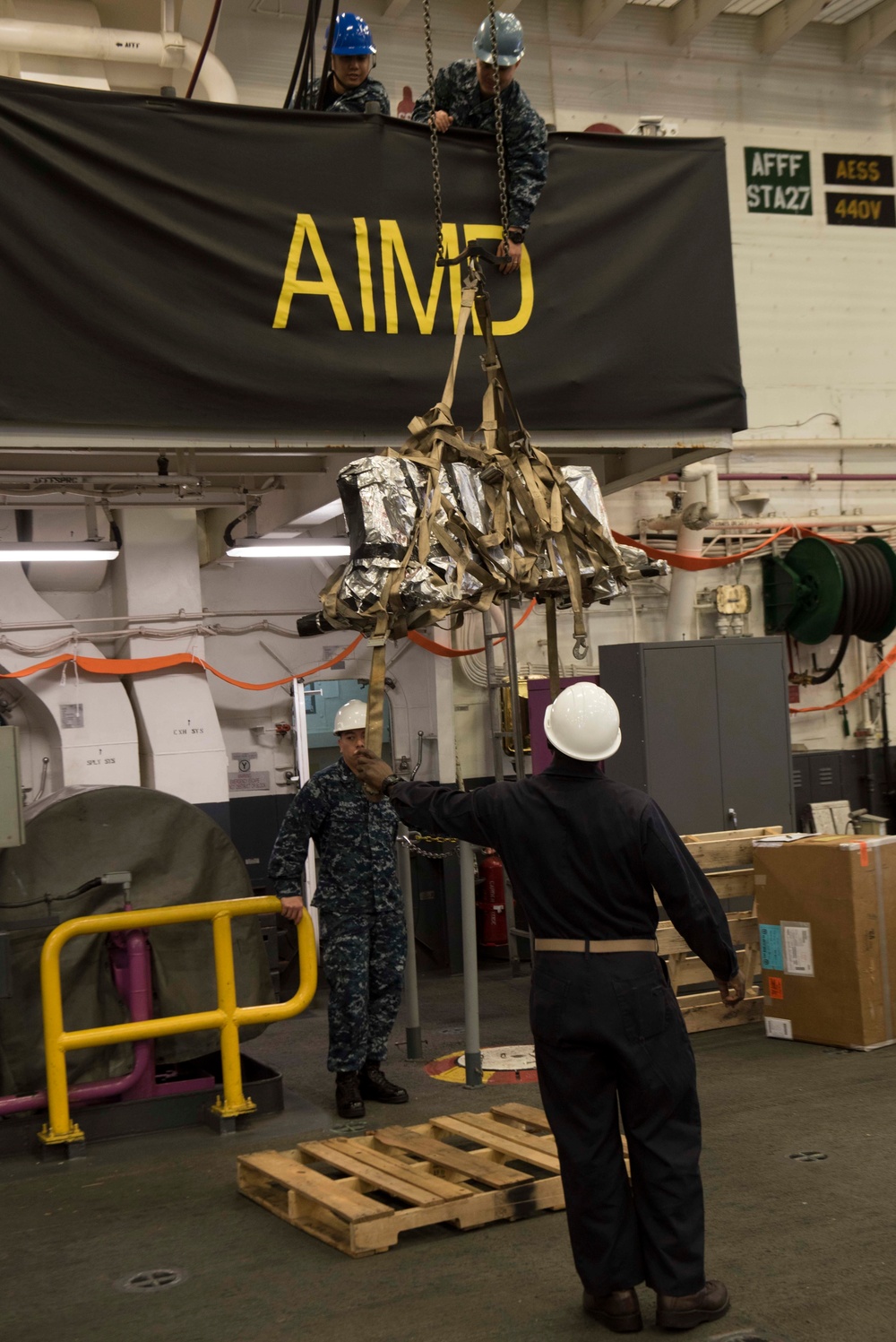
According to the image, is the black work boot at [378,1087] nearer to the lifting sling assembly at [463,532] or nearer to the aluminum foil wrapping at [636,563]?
the lifting sling assembly at [463,532]

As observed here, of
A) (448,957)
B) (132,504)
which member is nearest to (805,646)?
(448,957)

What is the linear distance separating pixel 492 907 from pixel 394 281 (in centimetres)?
676

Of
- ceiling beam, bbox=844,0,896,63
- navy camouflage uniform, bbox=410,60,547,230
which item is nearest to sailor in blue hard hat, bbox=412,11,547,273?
navy camouflage uniform, bbox=410,60,547,230

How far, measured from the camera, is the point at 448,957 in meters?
11.4

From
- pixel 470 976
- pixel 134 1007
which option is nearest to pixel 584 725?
pixel 470 976

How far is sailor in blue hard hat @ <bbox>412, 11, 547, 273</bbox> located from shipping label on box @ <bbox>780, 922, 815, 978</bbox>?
425 cm

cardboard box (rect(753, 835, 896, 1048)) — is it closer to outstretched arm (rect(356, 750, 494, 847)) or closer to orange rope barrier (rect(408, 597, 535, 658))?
outstretched arm (rect(356, 750, 494, 847))

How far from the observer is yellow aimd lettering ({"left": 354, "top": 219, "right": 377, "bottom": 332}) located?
243 inches

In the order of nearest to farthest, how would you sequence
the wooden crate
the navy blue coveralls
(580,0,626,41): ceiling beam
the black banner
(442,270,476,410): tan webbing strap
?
the navy blue coveralls
(442,270,476,410): tan webbing strap
the black banner
the wooden crate
(580,0,626,41): ceiling beam

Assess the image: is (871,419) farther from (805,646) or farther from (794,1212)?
(794,1212)

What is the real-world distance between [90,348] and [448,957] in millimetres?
7197

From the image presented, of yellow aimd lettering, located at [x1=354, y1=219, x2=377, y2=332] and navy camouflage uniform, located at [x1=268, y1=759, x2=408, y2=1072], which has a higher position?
yellow aimd lettering, located at [x1=354, y1=219, x2=377, y2=332]

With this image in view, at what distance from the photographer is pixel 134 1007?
22.3 feet

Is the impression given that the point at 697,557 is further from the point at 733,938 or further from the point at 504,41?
the point at 504,41
